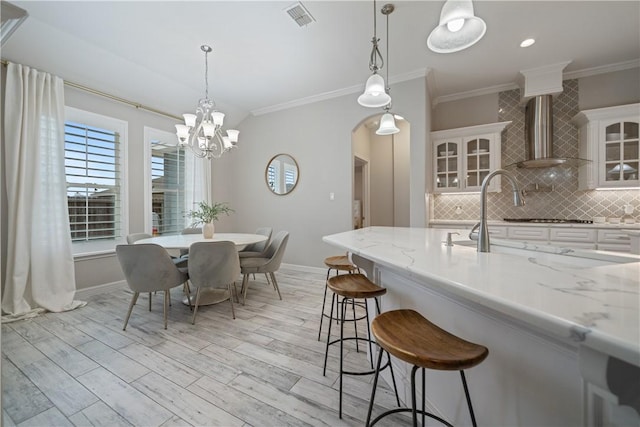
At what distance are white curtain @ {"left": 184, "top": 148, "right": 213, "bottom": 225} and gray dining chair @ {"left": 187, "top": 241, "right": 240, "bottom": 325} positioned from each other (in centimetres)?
231

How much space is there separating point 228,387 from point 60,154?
3236 mm

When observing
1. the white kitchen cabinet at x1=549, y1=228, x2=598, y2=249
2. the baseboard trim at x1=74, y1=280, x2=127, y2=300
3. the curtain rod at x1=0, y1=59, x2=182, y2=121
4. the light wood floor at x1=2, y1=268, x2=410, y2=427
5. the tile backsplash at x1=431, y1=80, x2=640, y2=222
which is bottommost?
the light wood floor at x1=2, y1=268, x2=410, y2=427

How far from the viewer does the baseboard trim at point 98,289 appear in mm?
3115

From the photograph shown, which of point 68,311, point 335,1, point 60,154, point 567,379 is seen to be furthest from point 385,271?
point 60,154

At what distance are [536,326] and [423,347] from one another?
384 mm

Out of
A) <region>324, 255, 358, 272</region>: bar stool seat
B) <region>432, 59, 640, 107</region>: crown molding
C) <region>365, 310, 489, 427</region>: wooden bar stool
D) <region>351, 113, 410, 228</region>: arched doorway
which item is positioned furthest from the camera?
<region>351, 113, 410, 228</region>: arched doorway

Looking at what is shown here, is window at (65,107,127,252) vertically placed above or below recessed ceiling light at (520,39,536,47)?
below

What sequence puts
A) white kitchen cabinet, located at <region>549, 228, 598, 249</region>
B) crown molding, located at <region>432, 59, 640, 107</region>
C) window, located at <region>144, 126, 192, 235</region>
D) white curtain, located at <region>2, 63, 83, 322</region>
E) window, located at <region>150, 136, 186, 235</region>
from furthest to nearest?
window, located at <region>150, 136, 186, 235</region>, window, located at <region>144, 126, 192, 235</region>, crown molding, located at <region>432, 59, 640, 107</region>, white kitchen cabinet, located at <region>549, 228, 598, 249</region>, white curtain, located at <region>2, 63, 83, 322</region>

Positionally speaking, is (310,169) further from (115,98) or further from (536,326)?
(536,326)

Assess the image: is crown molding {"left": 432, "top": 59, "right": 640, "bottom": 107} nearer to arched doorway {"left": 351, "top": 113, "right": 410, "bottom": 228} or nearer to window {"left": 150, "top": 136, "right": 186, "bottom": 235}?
arched doorway {"left": 351, "top": 113, "right": 410, "bottom": 228}

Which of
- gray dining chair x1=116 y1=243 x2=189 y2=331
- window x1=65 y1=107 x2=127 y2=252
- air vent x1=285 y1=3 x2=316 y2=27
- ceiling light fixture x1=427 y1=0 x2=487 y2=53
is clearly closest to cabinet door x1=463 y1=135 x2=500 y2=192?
ceiling light fixture x1=427 y1=0 x2=487 y2=53

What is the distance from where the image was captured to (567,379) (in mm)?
758

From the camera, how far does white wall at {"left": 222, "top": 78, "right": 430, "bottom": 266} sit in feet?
11.3

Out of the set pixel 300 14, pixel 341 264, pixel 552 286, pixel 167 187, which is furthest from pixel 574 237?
pixel 167 187
